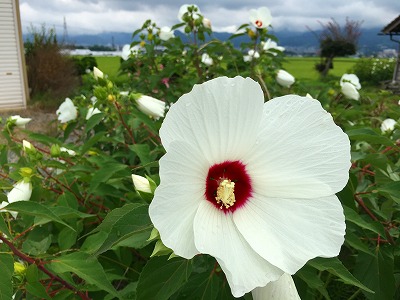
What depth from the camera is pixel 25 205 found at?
888 mm

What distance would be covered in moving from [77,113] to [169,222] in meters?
1.78

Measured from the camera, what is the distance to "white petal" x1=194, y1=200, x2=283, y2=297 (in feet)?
2.09

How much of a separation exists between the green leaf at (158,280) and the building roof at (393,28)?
54.9ft

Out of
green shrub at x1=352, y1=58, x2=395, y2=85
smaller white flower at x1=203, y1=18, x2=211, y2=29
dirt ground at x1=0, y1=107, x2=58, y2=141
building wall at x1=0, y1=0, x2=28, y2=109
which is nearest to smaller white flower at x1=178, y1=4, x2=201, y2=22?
smaller white flower at x1=203, y1=18, x2=211, y2=29

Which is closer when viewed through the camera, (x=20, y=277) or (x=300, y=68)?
(x=20, y=277)

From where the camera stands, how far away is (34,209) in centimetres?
88

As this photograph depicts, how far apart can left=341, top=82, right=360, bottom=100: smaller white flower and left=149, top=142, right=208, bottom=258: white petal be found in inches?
64.2

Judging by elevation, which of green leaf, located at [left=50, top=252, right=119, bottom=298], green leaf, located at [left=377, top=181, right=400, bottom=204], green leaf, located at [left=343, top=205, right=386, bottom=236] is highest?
green leaf, located at [left=377, top=181, right=400, bottom=204]

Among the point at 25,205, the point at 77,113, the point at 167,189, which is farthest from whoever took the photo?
the point at 77,113

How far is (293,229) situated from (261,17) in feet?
8.71

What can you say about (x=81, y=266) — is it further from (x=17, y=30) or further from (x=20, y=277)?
(x=17, y=30)

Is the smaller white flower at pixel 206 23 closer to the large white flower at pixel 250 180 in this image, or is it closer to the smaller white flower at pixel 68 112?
the smaller white flower at pixel 68 112

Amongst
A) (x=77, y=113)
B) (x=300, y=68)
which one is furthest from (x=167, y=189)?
(x=300, y=68)

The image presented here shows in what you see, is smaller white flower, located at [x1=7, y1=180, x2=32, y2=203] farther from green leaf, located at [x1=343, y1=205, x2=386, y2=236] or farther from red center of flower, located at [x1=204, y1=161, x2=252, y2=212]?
green leaf, located at [x1=343, y1=205, x2=386, y2=236]
